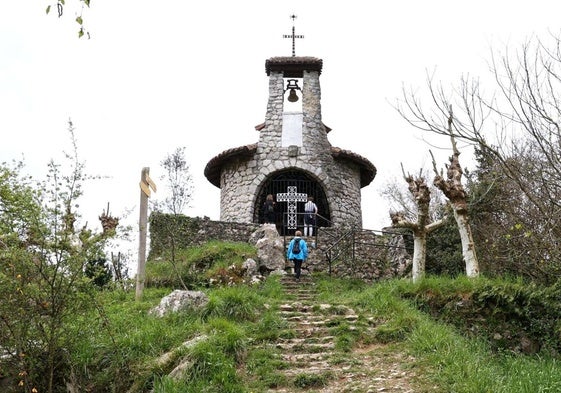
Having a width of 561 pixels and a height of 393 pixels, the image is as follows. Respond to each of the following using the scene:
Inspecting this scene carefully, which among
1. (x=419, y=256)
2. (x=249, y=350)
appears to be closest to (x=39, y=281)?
(x=249, y=350)

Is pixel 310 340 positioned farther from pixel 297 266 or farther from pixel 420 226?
pixel 297 266

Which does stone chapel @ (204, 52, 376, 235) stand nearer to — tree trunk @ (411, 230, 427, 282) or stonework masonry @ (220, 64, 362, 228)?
stonework masonry @ (220, 64, 362, 228)

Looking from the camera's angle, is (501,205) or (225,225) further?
(225,225)

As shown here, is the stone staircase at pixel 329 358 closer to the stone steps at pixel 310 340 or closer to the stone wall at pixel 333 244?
the stone steps at pixel 310 340

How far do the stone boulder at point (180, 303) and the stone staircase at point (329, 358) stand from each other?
1.40m

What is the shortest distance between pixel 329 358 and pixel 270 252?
21.7 ft

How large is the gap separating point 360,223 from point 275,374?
12.4m

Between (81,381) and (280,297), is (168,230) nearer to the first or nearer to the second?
(280,297)

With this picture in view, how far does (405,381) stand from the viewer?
6.41 m

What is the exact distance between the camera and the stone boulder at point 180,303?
8734 millimetres

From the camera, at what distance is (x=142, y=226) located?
10.4 meters

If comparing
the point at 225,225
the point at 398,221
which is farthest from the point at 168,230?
the point at 398,221

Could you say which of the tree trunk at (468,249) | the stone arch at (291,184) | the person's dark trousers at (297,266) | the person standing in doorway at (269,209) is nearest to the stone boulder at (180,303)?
the person's dark trousers at (297,266)

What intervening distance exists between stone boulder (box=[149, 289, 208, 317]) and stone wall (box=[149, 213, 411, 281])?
18.1 ft
